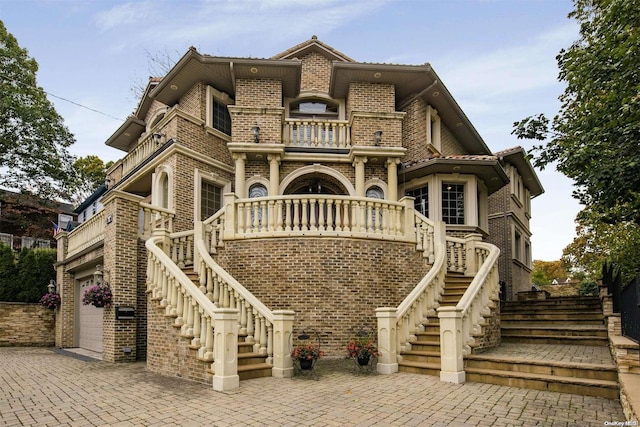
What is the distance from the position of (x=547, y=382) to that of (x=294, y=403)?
382cm

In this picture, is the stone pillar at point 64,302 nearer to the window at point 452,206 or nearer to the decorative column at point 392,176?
the decorative column at point 392,176

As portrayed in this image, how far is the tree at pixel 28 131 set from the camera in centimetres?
2080

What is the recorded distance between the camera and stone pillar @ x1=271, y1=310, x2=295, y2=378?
7.39 m

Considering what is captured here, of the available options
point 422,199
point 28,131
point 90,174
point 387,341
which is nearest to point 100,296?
point 387,341

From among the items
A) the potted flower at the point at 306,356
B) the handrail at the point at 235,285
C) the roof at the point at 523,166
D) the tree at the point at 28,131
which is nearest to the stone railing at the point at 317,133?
the handrail at the point at 235,285

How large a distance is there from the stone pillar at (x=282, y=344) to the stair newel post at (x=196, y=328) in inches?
52.6

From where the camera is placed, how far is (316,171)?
13.5 meters

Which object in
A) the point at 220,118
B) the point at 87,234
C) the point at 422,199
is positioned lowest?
the point at 87,234

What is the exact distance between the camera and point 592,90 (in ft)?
24.4

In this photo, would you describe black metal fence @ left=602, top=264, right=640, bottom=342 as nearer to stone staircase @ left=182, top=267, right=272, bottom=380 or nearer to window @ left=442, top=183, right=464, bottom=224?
window @ left=442, top=183, right=464, bottom=224

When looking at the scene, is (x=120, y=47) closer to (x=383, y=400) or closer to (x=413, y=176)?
(x=413, y=176)

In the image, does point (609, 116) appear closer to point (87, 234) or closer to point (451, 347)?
point (451, 347)

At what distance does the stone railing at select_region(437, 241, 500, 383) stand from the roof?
8276mm

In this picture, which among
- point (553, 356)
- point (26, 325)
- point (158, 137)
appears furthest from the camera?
point (26, 325)
